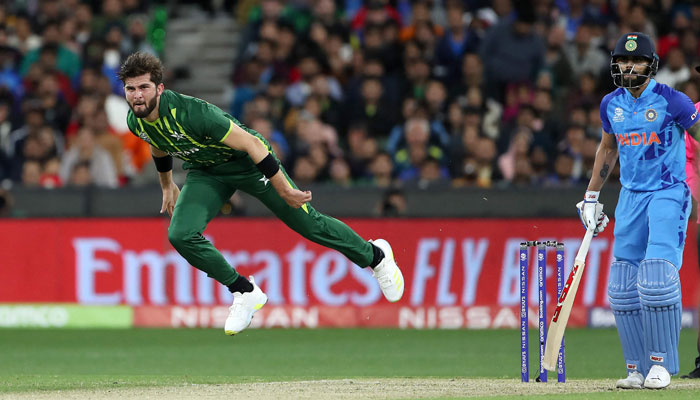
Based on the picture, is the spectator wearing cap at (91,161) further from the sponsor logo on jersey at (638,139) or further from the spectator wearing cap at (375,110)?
the sponsor logo on jersey at (638,139)

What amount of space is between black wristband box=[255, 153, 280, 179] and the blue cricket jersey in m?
2.36

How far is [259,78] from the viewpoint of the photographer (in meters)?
17.6

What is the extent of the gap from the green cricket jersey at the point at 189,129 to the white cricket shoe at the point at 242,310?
994 mm

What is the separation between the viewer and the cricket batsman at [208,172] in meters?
8.81

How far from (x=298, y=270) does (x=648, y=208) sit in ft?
21.6

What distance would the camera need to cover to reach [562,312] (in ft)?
28.9

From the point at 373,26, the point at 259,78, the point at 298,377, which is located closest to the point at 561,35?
the point at 373,26

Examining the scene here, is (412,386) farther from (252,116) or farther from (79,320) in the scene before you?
(252,116)

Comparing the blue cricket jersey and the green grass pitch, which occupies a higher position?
the blue cricket jersey

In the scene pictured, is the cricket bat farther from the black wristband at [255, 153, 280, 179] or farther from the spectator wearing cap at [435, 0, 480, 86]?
the spectator wearing cap at [435, 0, 480, 86]

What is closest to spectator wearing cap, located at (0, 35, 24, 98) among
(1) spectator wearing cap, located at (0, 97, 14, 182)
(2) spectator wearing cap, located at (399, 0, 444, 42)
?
(1) spectator wearing cap, located at (0, 97, 14, 182)

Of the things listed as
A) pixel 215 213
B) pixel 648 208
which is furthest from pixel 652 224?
pixel 215 213

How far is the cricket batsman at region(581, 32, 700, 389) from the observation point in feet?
27.9

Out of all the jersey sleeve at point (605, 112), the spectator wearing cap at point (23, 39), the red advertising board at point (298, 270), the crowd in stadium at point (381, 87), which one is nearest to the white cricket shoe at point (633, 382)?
the jersey sleeve at point (605, 112)
